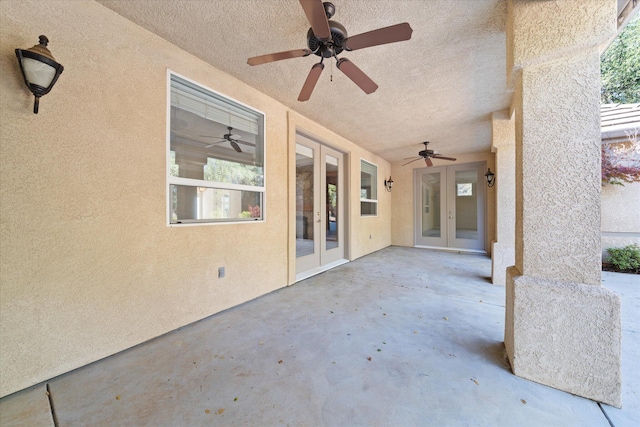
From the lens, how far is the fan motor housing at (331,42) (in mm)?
1767

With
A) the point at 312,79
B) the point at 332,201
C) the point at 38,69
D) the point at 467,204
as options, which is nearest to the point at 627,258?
the point at 467,204

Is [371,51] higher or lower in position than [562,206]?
higher

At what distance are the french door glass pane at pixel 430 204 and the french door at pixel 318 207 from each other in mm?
3491

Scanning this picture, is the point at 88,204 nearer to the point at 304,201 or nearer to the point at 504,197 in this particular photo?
the point at 304,201

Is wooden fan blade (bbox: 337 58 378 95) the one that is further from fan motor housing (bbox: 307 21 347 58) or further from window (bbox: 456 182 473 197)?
window (bbox: 456 182 473 197)

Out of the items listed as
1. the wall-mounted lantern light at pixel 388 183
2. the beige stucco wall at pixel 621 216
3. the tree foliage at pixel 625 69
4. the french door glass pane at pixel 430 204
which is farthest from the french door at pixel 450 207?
the tree foliage at pixel 625 69

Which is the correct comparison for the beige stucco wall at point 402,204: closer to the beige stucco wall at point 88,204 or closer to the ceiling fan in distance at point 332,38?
the ceiling fan in distance at point 332,38

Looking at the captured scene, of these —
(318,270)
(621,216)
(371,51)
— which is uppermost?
(371,51)

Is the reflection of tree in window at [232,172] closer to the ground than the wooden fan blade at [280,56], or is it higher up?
closer to the ground

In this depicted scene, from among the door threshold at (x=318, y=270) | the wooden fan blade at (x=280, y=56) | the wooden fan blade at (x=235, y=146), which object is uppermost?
the wooden fan blade at (x=280, y=56)

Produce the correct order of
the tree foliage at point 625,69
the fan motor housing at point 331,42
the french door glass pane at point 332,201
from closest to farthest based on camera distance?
1. the fan motor housing at point 331,42
2. the french door glass pane at point 332,201
3. the tree foliage at point 625,69

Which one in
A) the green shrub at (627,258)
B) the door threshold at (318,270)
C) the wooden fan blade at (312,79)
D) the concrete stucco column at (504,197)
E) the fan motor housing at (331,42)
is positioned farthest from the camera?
the green shrub at (627,258)

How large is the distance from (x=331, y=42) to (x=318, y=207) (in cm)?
303

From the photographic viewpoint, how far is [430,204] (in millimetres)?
7422
